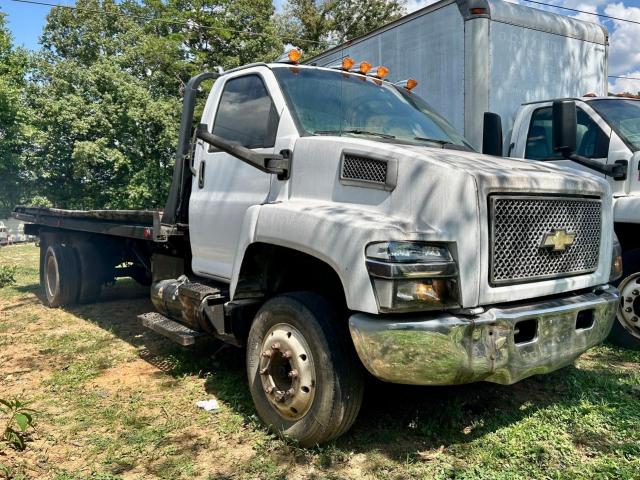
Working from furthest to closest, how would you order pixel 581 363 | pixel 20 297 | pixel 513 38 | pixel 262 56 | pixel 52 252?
pixel 262 56
pixel 20 297
pixel 52 252
pixel 513 38
pixel 581 363

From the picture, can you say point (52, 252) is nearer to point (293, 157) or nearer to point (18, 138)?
point (293, 157)

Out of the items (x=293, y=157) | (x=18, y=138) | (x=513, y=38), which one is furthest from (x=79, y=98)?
(x=293, y=157)

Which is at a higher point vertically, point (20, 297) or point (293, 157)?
point (293, 157)

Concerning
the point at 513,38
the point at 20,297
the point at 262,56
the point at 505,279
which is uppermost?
the point at 262,56

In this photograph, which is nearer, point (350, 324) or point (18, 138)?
point (350, 324)

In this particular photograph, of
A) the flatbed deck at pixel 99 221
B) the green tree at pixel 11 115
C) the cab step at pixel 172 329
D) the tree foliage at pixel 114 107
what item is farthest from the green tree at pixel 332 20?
the cab step at pixel 172 329

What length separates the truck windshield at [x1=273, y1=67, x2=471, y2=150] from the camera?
149 inches

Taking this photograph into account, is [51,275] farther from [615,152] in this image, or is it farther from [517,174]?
[615,152]

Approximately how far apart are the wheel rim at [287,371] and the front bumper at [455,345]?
475 mm

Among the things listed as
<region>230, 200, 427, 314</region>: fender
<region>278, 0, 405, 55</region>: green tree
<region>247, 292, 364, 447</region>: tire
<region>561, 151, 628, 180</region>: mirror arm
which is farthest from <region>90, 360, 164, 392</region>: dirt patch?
<region>278, 0, 405, 55</region>: green tree

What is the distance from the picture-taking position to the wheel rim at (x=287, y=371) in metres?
3.16

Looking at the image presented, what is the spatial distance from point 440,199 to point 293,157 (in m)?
1.15

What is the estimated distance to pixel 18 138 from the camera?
21.9 m

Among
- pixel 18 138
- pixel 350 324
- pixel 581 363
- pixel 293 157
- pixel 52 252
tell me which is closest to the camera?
pixel 350 324
